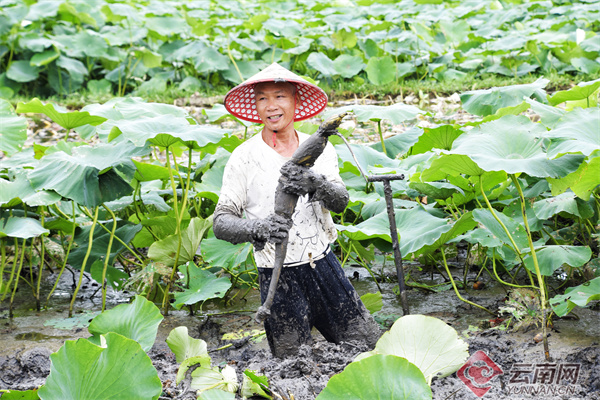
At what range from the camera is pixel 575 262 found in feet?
7.68

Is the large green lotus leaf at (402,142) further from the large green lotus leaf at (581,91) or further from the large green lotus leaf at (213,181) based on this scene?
the large green lotus leaf at (213,181)

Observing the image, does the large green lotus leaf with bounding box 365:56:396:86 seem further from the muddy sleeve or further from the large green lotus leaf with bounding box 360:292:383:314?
the muddy sleeve

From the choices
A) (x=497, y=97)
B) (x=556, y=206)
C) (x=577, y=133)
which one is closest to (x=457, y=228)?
(x=556, y=206)

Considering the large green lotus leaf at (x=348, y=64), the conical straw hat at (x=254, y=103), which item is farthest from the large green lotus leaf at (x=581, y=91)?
the large green lotus leaf at (x=348, y=64)

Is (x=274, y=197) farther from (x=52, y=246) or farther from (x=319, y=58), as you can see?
(x=319, y=58)

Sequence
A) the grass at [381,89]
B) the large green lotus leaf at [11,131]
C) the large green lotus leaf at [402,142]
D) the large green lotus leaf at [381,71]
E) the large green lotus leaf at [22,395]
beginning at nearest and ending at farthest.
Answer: the large green lotus leaf at [22,395] < the large green lotus leaf at [11,131] < the large green lotus leaf at [402,142] < the grass at [381,89] < the large green lotus leaf at [381,71]

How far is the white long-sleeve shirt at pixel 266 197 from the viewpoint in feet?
6.95

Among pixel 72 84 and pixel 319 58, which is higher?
pixel 319 58

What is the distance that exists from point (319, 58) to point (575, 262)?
4970mm

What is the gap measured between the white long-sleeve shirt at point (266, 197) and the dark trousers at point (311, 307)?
7 cm

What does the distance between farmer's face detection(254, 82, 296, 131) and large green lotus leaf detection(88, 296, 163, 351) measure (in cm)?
74

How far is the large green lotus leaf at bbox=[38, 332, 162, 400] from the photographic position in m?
1.67

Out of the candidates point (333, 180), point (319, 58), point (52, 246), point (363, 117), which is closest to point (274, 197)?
point (333, 180)

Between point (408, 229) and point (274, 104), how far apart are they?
0.91 meters
